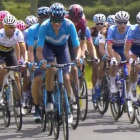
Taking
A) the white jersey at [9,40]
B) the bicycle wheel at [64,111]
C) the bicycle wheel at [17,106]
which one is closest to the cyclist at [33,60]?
the white jersey at [9,40]

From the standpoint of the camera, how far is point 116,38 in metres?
11.7

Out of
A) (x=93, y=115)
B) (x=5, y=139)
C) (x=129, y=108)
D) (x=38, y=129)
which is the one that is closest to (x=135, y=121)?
(x=129, y=108)

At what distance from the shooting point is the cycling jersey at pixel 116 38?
37.9 feet

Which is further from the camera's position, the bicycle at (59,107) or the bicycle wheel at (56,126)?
the bicycle wheel at (56,126)

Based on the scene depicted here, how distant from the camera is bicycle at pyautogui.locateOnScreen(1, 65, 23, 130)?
33.1ft

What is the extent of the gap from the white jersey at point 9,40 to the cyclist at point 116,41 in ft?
5.93

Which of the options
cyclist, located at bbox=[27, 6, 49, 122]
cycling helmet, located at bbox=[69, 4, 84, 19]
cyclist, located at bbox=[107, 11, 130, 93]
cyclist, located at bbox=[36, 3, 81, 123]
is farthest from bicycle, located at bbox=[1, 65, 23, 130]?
cyclist, located at bbox=[107, 11, 130, 93]

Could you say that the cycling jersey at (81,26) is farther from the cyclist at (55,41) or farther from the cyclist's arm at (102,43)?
the cyclist at (55,41)

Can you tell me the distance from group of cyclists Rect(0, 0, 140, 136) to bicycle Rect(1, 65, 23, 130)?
0.82 feet

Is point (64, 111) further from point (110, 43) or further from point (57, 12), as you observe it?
point (110, 43)

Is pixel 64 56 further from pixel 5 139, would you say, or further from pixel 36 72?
pixel 5 139

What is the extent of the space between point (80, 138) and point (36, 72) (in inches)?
65.7

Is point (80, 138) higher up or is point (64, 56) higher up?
point (64, 56)

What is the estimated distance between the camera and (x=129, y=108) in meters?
10.8
